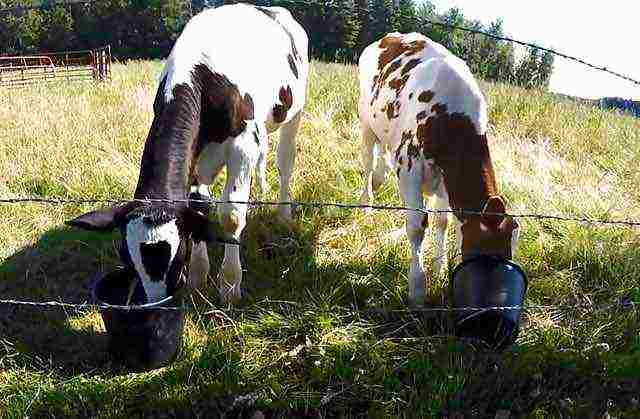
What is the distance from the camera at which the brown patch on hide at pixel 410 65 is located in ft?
17.4

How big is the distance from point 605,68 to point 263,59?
2.52 metres

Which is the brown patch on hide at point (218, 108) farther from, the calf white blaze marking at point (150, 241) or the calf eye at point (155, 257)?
the calf eye at point (155, 257)

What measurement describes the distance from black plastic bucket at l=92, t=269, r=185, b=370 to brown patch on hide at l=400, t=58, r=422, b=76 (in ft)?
9.28

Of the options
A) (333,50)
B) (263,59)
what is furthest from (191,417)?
(333,50)

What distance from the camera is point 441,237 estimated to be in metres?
4.87

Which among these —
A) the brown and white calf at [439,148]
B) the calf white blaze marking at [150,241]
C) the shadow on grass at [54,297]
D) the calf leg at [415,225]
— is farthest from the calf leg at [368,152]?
the calf white blaze marking at [150,241]

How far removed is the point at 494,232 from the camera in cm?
Answer: 386

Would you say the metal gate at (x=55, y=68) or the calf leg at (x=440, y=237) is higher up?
the calf leg at (x=440, y=237)

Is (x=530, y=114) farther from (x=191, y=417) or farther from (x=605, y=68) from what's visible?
(x=191, y=417)

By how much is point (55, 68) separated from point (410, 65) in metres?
16.2

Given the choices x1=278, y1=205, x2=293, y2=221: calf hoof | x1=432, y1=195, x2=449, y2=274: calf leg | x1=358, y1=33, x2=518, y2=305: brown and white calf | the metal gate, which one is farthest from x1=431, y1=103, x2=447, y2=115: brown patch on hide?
the metal gate

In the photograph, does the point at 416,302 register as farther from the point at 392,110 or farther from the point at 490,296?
the point at 392,110

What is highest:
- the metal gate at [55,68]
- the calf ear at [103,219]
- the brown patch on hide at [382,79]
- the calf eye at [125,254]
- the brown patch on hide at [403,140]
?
the brown patch on hide at [382,79]

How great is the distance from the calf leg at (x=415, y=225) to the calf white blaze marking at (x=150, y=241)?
172 cm
